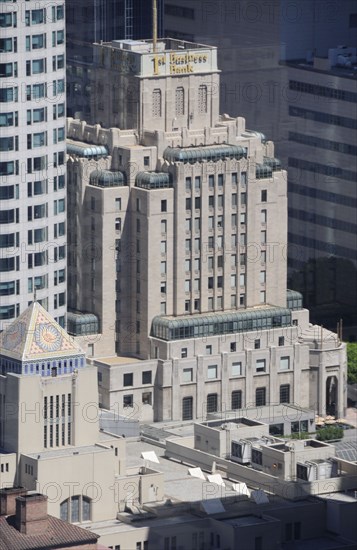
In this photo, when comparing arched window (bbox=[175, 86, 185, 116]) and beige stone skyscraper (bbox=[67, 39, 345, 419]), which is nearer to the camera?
beige stone skyscraper (bbox=[67, 39, 345, 419])

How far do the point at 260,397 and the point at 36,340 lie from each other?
30.7 metres

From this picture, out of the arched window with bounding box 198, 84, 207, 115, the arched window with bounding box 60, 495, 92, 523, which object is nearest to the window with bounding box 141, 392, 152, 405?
the arched window with bounding box 198, 84, 207, 115

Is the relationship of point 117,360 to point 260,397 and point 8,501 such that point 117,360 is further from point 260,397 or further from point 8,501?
point 8,501

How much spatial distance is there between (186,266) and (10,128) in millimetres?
15298

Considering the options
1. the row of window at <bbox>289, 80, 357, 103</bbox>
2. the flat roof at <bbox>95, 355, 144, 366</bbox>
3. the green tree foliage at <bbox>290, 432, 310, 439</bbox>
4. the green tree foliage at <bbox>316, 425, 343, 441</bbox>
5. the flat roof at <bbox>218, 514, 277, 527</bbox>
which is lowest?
the green tree foliage at <bbox>316, 425, 343, 441</bbox>

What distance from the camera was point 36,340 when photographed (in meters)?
156

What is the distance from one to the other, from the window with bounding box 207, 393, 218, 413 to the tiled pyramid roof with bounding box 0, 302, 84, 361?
27.2 m

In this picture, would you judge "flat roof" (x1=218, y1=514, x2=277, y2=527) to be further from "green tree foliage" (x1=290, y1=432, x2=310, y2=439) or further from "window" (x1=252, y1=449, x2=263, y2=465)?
"green tree foliage" (x1=290, y1=432, x2=310, y2=439)

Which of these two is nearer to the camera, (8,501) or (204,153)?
(8,501)

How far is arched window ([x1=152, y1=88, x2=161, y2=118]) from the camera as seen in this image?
181 m

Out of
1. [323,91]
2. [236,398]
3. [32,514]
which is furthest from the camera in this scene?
[323,91]

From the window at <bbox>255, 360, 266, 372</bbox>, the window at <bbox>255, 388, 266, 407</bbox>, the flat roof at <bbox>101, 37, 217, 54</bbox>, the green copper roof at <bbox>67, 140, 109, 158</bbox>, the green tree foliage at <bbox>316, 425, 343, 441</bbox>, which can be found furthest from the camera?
the window at <bbox>255, 388, 266, 407</bbox>

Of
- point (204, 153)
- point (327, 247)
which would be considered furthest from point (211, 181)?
point (327, 247)

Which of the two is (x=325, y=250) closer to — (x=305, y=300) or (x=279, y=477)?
(x=305, y=300)
